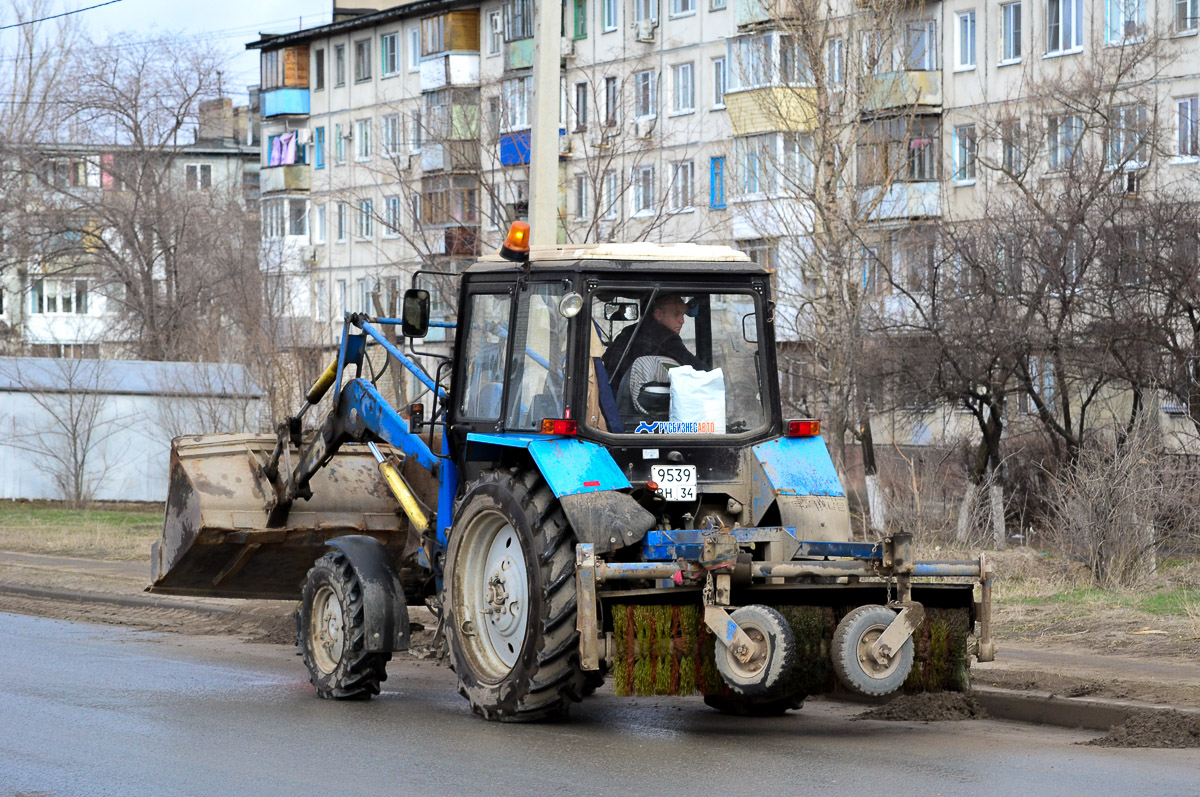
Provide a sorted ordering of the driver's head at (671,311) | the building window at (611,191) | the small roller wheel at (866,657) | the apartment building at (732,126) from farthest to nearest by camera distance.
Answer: the apartment building at (732,126), the building window at (611,191), the driver's head at (671,311), the small roller wheel at (866,657)

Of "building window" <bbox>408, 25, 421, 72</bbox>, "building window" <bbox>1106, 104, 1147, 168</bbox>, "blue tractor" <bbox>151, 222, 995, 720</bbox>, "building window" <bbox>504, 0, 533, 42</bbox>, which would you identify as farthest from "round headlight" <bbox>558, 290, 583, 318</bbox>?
"building window" <bbox>408, 25, 421, 72</bbox>

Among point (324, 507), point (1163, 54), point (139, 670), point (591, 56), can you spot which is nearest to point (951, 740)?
point (324, 507)

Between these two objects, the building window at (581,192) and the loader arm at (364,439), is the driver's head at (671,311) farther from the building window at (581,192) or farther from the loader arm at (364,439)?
the building window at (581,192)

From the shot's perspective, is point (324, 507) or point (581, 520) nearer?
point (581, 520)

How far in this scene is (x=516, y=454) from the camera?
1027 cm

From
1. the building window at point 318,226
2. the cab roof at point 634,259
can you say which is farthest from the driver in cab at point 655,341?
the building window at point 318,226

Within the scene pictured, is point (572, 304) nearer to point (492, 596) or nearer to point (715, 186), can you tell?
point (492, 596)

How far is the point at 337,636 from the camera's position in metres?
11.2

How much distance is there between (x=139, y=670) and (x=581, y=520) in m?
4.96

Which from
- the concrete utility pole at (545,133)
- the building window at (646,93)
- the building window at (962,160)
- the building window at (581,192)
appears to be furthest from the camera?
the building window at (646,93)

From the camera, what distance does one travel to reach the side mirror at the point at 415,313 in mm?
10461

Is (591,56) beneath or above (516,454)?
above

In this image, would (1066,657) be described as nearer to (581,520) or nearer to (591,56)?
(581,520)

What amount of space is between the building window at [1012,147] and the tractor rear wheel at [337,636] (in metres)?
21.4
